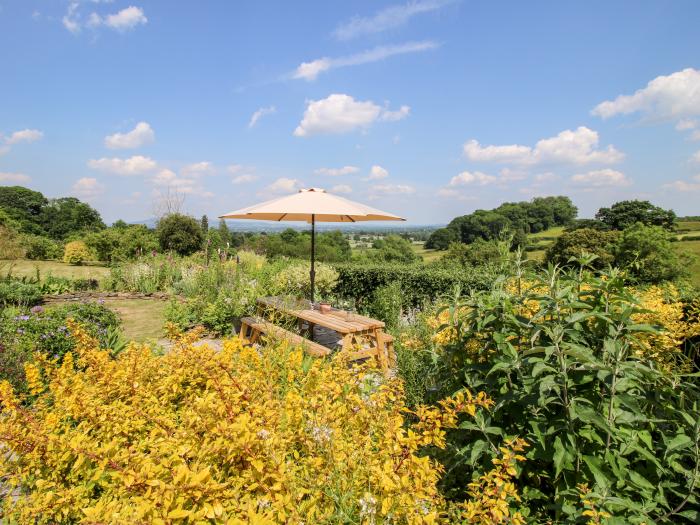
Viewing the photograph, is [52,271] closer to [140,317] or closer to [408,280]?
[140,317]

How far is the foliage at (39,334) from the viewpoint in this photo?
3.85m

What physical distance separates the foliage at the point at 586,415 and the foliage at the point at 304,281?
22.4 ft

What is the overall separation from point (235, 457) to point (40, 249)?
1016 inches

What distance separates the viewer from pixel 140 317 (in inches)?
314

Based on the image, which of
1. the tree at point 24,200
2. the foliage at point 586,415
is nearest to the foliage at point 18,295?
the foliage at point 586,415

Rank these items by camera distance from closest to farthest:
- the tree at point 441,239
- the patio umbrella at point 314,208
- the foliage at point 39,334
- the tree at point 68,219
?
the foliage at point 39,334, the patio umbrella at point 314,208, the tree at point 68,219, the tree at point 441,239

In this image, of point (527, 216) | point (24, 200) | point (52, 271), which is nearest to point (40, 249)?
point (52, 271)

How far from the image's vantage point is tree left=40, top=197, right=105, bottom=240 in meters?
40.3

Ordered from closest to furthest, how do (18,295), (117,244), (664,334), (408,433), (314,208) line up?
(408,433) < (664,334) < (314,208) < (18,295) < (117,244)

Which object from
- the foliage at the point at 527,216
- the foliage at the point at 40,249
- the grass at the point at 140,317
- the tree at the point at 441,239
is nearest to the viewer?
the grass at the point at 140,317

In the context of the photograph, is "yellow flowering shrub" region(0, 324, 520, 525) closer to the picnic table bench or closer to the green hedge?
the picnic table bench

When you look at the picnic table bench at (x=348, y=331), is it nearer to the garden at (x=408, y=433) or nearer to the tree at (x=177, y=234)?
the garden at (x=408, y=433)

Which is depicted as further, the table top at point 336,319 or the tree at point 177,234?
the tree at point 177,234

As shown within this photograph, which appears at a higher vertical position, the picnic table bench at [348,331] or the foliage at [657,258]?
the foliage at [657,258]
